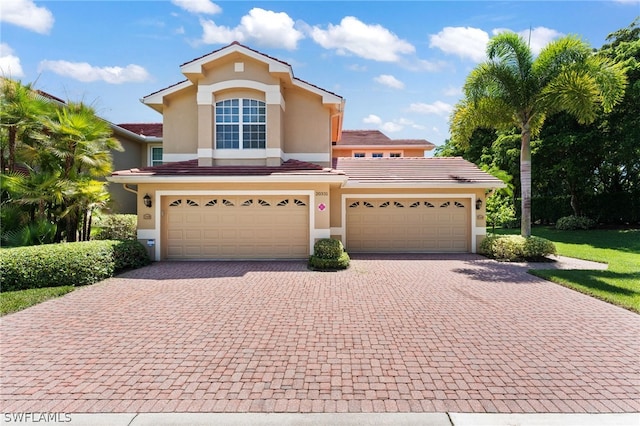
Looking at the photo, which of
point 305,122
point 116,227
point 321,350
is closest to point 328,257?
point 321,350

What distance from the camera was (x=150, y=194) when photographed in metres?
11.9

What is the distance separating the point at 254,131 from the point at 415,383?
1126cm

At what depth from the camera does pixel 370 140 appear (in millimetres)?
27734

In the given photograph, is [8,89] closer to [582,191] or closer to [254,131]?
[254,131]

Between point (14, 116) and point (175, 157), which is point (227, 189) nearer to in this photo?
point (175, 157)

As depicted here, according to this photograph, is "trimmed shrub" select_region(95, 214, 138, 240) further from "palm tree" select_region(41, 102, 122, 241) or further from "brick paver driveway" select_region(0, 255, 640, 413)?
"brick paver driveway" select_region(0, 255, 640, 413)

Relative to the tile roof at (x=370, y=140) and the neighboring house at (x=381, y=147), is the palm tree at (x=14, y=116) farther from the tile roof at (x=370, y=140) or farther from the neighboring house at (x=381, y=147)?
the tile roof at (x=370, y=140)

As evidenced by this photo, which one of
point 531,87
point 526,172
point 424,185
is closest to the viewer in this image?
point 531,87

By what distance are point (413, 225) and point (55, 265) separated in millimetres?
11861

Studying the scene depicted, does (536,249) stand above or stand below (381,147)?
below

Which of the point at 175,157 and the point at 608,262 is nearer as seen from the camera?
the point at 608,262

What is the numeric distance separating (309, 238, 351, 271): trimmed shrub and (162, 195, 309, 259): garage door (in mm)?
1316

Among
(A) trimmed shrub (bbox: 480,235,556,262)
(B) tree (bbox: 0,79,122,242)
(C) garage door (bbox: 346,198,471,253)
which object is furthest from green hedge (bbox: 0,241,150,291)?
(A) trimmed shrub (bbox: 480,235,556,262)

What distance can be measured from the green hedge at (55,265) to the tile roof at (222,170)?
3.16 meters
